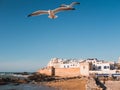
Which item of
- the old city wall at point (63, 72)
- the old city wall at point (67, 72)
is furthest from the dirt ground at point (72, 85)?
the old city wall at point (63, 72)

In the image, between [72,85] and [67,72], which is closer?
[72,85]

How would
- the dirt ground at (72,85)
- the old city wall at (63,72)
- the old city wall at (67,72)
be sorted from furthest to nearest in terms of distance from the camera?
1. the old city wall at (63,72)
2. the old city wall at (67,72)
3. the dirt ground at (72,85)

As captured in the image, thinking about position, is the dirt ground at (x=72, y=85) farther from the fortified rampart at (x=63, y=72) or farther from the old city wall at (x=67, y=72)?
the fortified rampart at (x=63, y=72)

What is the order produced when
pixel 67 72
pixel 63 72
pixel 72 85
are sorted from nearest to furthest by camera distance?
pixel 72 85 < pixel 67 72 < pixel 63 72

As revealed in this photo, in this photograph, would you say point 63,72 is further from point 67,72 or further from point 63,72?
point 67,72

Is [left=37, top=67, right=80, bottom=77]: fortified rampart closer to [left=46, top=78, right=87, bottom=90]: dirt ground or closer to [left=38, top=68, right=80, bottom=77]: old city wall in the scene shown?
[left=38, top=68, right=80, bottom=77]: old city wall

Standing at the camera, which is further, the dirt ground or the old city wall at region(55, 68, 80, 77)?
the old city wall at region(55, 68, 80, 77)

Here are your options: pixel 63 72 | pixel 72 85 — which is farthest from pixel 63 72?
pixel 72 85

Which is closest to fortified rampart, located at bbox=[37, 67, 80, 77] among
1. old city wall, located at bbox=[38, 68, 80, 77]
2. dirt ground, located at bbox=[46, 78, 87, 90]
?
old city wall, located at bbox=[38, 68, 80, 77]

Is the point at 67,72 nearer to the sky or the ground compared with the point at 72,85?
nearer to the sky

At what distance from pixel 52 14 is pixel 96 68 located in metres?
62.3

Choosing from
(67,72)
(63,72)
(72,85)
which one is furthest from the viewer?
(63,72)

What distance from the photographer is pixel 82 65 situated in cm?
6762

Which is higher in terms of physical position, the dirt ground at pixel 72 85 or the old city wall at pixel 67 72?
the old city wall at pixel 67 72
